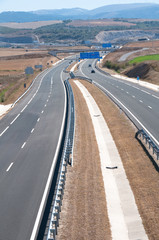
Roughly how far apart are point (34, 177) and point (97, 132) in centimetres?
1221

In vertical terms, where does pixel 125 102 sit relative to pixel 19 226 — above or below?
below

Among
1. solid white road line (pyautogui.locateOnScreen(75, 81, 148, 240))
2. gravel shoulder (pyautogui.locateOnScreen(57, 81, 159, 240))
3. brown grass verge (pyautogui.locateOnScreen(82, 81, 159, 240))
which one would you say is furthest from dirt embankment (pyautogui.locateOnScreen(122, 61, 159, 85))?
solid white road line (pyautogui.locateOnScreen(75, 81, 148, 240))

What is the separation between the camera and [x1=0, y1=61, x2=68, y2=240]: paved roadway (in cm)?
1708

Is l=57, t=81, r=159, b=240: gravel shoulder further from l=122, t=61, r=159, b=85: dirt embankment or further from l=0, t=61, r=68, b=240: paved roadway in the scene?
l=122, t=61, r=159, b=85: dirt embankment

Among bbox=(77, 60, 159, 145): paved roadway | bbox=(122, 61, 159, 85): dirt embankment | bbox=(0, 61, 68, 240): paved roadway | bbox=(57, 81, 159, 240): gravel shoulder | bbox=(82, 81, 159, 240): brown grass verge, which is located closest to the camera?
bbox=(57, 81, 159, 240): gravel shoulder

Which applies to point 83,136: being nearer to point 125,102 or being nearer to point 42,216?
point 42,216

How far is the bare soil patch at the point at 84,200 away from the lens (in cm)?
1559

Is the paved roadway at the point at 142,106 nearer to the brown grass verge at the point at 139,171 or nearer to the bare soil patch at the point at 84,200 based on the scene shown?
the brown grass verge at the point at 139,171

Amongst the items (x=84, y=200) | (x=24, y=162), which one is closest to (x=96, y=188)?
(x=84, y=200)

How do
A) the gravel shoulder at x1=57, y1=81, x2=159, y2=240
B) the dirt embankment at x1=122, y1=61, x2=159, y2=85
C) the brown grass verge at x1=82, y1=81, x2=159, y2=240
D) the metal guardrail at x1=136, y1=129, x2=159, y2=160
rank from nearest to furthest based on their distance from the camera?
1. the gravel shoulder at x1=57, y1=81, x2=159, y2=240
2. the brown grass verge at x1=82, y1=81, x2=159, y2=240
3. the metal guardrail at x1=136, y1=129, x2=159, y2=160
4. the dirt embankment at x1=122, y1=61, x2=159, y2=85

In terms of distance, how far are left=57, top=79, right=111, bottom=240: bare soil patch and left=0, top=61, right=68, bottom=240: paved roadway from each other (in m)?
1.45

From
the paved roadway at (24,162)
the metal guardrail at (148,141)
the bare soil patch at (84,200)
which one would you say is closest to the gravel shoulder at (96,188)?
the bare soil patch at (84,200)

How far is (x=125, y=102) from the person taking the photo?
51.0m

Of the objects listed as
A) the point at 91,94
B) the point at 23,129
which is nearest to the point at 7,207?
the point at 23,129
